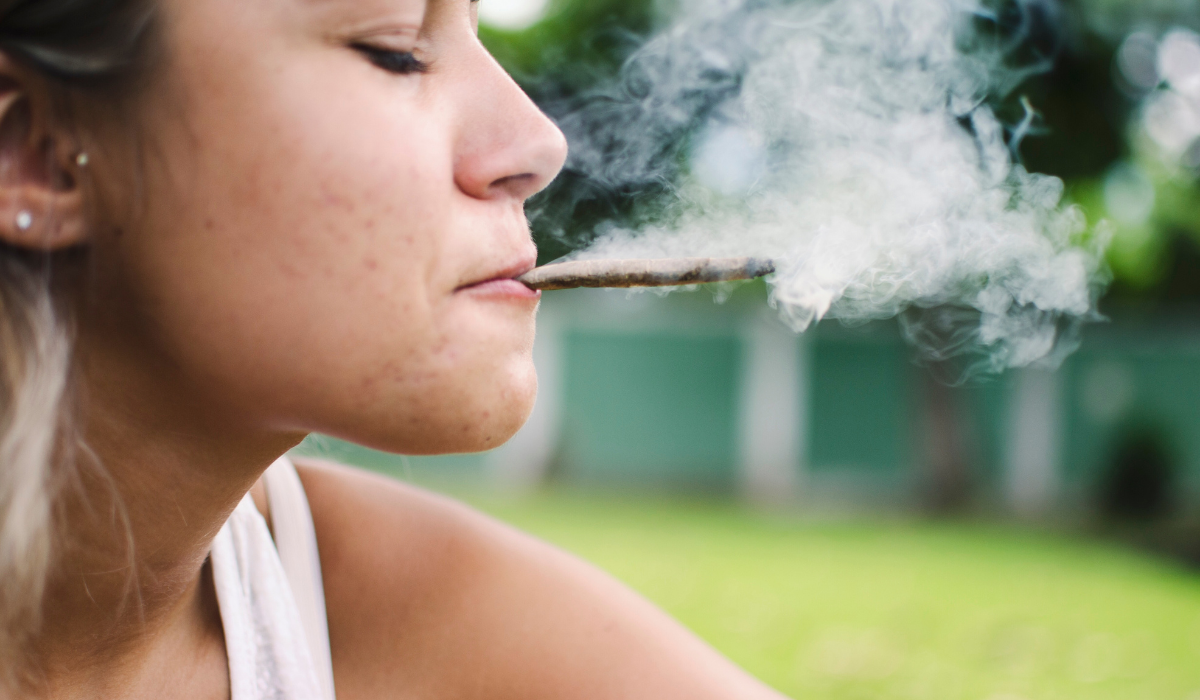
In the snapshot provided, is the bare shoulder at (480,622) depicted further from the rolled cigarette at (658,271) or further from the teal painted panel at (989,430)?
the teal painted panel at (989,430)

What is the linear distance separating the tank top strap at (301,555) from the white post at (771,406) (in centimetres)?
1393

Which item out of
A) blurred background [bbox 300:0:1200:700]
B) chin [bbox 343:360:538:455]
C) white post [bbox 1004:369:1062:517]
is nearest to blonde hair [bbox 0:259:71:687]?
chin [bbox 343:360:538:455]

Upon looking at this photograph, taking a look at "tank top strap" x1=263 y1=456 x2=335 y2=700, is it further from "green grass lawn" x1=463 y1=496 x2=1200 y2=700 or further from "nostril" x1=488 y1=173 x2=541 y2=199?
"green grass lawn" x1=463 y1=496 x2=1200 y2=700

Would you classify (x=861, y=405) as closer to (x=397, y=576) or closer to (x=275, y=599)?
(x=397, y=576)

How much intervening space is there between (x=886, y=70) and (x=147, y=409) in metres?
2.08

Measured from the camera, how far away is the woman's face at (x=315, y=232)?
3.18 ft

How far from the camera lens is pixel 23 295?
102cm

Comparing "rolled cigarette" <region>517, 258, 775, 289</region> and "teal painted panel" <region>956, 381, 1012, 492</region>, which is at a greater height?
"rolled cigarette" <region>517, 258, 775, 289</region>

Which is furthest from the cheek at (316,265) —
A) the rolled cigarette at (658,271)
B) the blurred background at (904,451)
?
the blurred background at (904,451)

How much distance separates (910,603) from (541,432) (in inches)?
347

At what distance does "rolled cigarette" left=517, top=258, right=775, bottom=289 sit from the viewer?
121 cm

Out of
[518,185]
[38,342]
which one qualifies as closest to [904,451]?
[518,185]

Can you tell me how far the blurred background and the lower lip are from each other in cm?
82

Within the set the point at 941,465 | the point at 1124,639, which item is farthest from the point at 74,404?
the point at 941,465
